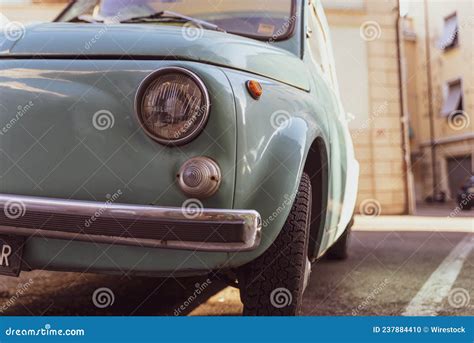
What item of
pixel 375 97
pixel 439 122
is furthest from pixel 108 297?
pixel 439 122

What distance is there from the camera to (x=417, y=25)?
47.3 ft

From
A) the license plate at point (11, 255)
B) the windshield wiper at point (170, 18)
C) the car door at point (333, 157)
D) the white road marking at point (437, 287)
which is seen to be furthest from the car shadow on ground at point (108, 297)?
the windshield wiper at point (170, 18)

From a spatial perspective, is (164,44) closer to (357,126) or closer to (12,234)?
(12,234)

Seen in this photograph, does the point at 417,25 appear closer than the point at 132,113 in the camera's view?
No

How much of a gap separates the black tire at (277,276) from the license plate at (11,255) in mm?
767

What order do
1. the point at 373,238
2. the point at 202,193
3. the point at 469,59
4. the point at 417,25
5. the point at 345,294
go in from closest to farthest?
the point at 202,193 → the point at 345,294 → the point at 373,238 → the point at 469,59 → the point at 417,25

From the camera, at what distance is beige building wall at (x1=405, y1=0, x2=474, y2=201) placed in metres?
13.2

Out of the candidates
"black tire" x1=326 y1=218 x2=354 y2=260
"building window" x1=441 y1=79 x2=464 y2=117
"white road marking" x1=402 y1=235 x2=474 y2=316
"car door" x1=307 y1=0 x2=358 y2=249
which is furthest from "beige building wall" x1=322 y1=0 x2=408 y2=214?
"car door" x1=307 y1=0 x2=358 y2=249

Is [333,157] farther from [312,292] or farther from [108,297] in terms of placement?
[108,297]

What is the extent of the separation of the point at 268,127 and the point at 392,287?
5.88ft

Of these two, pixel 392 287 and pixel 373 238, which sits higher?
pixel 392 287

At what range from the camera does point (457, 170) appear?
15953mm

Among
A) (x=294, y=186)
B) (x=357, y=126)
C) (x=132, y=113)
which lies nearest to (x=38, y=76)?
(x=132, y=113)

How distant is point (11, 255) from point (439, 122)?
Answer: 1713cm
